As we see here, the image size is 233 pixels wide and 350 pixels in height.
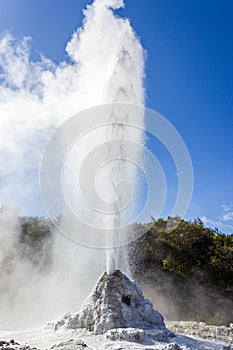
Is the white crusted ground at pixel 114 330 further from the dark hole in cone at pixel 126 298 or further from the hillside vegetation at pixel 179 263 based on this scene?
the hillside vegetation at pixel 179 263

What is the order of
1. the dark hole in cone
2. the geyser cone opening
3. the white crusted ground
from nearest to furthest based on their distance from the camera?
1. the white crusted ground
2. the geyser cone opening
3. the dark hole in cone

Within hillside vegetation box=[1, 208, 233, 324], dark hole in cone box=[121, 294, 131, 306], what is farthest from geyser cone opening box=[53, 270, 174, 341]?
hillside vegetation box=[1, 208, 233, 324]

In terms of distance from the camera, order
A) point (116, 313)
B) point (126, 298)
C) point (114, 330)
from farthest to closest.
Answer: point (126, 298)
point (116, 313)
point (114, 330)

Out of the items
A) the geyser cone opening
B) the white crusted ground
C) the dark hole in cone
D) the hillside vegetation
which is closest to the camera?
the white crusted ground

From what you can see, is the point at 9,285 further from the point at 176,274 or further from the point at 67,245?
the point at 176,274

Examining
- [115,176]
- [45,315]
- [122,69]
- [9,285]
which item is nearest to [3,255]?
[9,285]

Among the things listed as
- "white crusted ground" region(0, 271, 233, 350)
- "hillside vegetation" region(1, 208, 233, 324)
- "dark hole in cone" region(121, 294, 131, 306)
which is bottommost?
"white crusted ground" region(0, 271, 233, 350)

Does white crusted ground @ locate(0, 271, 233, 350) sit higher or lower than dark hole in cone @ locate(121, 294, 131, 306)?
lower

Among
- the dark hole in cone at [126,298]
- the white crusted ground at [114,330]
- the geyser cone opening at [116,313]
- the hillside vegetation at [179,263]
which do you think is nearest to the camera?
the white crusted ground at [114,330]

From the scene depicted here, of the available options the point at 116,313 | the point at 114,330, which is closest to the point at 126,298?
the point at 116,313

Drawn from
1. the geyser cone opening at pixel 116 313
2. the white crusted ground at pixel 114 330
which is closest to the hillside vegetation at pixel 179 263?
the white crusted ground at pixel 114 330

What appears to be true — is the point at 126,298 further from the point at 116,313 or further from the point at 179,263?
the point at 179,263

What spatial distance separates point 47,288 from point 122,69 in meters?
10.7

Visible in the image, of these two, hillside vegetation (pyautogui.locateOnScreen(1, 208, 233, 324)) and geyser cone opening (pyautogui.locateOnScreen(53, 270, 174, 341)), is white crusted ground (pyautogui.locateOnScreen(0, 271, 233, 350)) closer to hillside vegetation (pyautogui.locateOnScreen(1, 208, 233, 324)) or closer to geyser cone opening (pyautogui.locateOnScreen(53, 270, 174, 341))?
geyser cone opening (pyautogui.locateOnScreen(53, 270, 174, 341))
